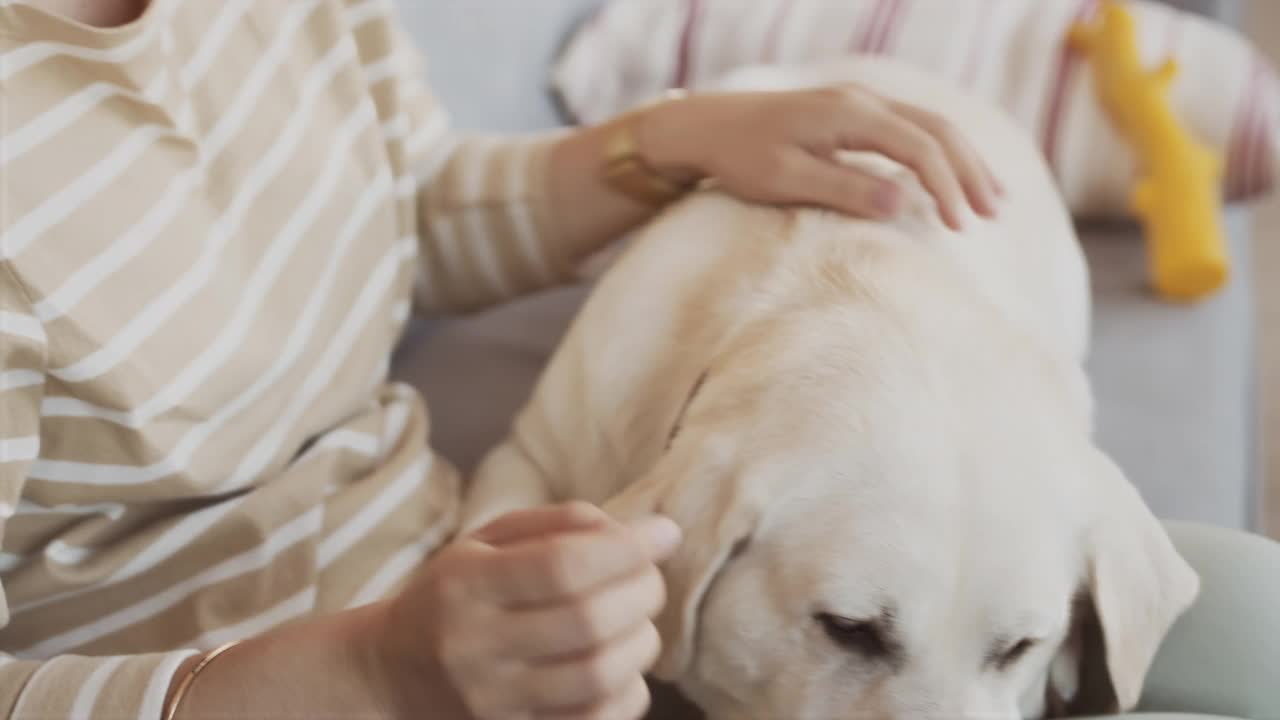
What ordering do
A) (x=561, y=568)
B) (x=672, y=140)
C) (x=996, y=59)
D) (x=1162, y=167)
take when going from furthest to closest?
(x=996, y=59)
(x=1162, y=167)
(x=672, y=140)
(x=561, y=568)

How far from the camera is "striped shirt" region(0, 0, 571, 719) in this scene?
68 cm

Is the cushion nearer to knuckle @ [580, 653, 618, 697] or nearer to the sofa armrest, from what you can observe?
the sofa armrest

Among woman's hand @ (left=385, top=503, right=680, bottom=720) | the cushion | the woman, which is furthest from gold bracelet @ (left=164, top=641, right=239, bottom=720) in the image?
the cushion

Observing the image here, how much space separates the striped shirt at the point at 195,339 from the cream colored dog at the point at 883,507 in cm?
20

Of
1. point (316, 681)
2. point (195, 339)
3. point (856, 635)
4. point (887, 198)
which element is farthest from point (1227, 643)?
point (195, 339)

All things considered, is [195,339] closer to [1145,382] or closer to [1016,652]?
[1016,652]

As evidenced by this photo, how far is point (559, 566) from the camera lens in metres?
0.52

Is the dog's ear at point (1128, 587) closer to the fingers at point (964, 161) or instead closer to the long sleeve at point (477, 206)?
the fingers at point (964, 161)

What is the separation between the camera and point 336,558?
84 centimetres

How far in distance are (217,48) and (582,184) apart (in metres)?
0.32

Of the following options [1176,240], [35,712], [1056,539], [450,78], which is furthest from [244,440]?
[1176,240]

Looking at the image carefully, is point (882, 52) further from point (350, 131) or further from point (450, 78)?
point (350, 131)

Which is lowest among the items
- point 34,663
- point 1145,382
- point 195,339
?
point 1145,382

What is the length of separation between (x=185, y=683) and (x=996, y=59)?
1.16m
